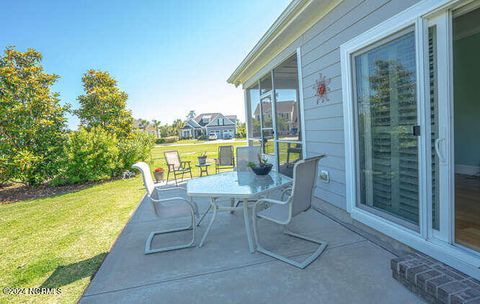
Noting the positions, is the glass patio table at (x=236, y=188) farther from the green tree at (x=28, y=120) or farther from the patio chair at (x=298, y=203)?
the green tree at (x=28, y=120)

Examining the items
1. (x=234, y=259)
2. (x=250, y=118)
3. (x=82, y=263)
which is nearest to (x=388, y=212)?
(x=234, y=259)

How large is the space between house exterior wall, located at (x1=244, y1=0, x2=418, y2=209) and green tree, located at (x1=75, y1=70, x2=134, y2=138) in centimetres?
892

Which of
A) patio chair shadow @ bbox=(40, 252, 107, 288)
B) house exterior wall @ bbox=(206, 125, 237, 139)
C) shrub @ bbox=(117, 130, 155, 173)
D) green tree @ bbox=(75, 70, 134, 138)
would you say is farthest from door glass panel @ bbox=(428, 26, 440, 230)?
house exterior wall @ bbox=(206, 125, 237, 139)

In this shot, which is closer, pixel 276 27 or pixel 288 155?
pixel 276 27

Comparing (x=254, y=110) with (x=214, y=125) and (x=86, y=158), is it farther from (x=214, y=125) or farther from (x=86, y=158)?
(x=214, y=125)

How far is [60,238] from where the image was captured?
3.56m

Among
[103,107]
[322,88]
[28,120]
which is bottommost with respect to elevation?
[322,88]

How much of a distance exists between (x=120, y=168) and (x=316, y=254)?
7719mm

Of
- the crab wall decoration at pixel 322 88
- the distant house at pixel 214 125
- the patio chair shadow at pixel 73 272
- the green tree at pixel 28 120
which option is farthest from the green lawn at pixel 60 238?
the distant house at pixel 214 125

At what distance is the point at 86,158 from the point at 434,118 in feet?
27.3

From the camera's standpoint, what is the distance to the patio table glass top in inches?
108

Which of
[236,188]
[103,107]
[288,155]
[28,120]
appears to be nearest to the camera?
[236,188]

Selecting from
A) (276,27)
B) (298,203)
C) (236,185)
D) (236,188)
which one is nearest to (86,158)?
(236,185)

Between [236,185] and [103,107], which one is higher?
[103,107]
